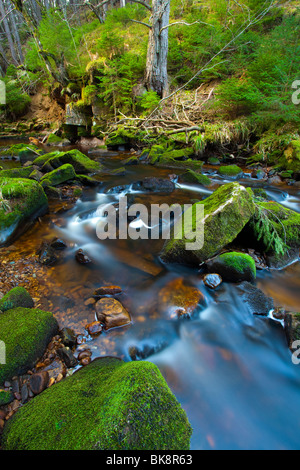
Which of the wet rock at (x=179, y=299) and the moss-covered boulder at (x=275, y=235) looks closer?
the wet rock at (x=179, y=299)

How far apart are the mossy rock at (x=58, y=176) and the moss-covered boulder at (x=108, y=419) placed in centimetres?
647

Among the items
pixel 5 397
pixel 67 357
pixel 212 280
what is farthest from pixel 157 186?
pixel 5 397

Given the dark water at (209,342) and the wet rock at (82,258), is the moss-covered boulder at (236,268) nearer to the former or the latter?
the dark water at (209,342)

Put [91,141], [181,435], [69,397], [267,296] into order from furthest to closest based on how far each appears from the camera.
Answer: [91,141] → [267,296] → [69,397] → [181,435]

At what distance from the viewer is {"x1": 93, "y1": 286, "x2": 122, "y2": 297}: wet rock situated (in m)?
3.13

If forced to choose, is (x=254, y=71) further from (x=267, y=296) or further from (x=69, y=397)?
(x=69, y=397)

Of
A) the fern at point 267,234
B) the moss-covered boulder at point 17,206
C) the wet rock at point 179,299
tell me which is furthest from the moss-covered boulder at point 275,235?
the moss-covered boulder at point 17,206

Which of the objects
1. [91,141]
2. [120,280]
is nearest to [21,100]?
[91,141]

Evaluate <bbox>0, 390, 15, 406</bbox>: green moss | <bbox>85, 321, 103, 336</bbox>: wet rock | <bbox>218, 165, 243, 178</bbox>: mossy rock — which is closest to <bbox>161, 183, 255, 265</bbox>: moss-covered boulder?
<bbox>85, 321, 103, 336</bbox>: wet rock

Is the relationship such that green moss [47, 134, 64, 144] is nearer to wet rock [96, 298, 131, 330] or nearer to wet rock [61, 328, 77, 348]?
wet rock [96, 298, 131, 330]

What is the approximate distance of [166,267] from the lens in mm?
3787

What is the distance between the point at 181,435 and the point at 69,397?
0.80 m

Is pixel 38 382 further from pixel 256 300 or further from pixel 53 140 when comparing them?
pixel 53 140

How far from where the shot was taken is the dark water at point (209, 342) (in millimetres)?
1886
